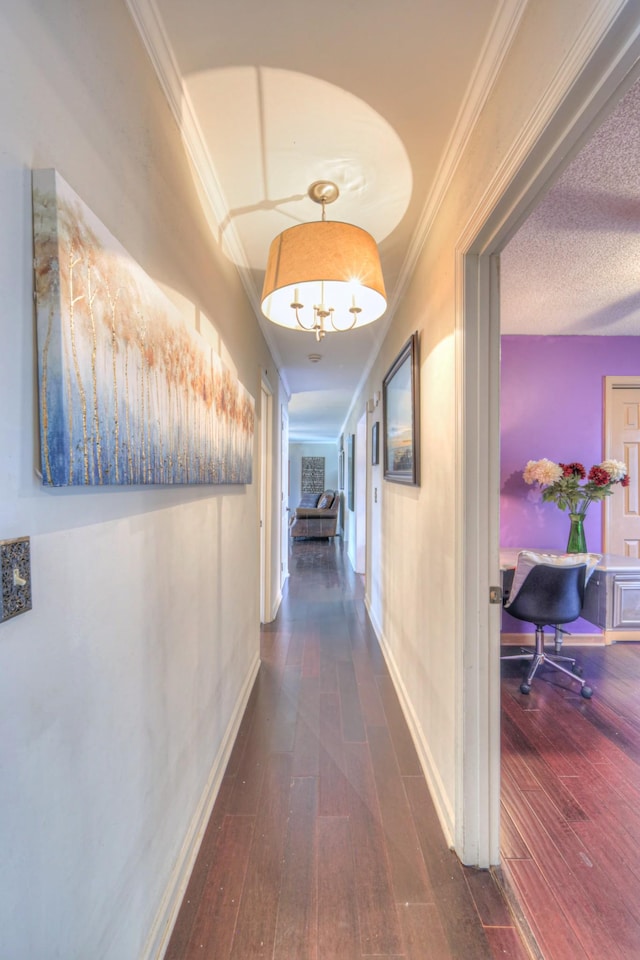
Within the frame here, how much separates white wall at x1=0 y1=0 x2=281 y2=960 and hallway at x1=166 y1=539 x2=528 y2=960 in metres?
0.18

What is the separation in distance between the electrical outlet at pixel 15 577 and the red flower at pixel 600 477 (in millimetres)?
3553

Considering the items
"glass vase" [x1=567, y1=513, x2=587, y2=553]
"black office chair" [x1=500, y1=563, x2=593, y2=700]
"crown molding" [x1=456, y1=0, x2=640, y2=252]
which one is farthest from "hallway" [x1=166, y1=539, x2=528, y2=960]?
"crown molding" [x1=456, y1=0, x2=640, y2=252]

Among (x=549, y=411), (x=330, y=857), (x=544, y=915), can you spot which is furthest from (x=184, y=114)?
(x=549, y=411)

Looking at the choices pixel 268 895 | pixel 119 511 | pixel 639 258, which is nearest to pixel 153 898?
pixel 268 895

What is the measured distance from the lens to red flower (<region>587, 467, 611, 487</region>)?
3152mm

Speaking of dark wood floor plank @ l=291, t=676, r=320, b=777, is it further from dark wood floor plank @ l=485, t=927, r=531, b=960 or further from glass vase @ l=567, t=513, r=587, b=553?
glass vase @ l=567, t=513, r=587, b=553

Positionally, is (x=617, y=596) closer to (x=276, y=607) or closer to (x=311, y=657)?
(x=311, y=657)

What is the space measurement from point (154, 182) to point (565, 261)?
2.22 metres

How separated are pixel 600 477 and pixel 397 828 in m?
2.73

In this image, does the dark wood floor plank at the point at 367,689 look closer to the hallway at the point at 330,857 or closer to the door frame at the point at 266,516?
the hallway at the point at 330,857

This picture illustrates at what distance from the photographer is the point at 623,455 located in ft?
11.6

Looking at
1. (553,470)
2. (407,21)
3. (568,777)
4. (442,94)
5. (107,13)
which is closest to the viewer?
(107,13)

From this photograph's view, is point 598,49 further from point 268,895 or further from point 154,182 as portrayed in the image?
point 268,895

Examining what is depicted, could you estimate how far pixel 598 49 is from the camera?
775mm
